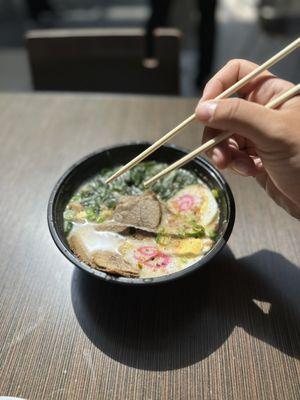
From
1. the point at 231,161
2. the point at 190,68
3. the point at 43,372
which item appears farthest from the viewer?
the point at 190,68

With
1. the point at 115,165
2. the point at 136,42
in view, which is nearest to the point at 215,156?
the point at 115,165

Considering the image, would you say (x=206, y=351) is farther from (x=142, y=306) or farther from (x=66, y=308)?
(x=66, y=308)

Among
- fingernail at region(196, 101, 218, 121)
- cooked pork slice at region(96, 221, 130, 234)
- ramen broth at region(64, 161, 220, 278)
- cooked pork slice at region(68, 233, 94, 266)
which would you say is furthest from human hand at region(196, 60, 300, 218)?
cooked pork slice at region(68, 233, 94, 266)

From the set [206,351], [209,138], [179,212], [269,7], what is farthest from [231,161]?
[269,7]

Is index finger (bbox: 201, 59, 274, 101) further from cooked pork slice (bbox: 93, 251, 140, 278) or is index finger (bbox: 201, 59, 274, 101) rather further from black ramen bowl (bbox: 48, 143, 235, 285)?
cooked pork slice (bbox: 93, 251, 140, 278)

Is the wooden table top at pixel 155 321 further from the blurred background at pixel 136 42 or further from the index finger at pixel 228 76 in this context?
the blurred background at pixel 136 42

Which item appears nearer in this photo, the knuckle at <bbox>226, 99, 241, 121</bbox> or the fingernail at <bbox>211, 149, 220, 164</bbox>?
the knuckle at <bbox>226, 99, 241, 121</bbox>

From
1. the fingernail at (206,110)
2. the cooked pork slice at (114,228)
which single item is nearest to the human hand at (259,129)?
the fingernail at (206,110)
